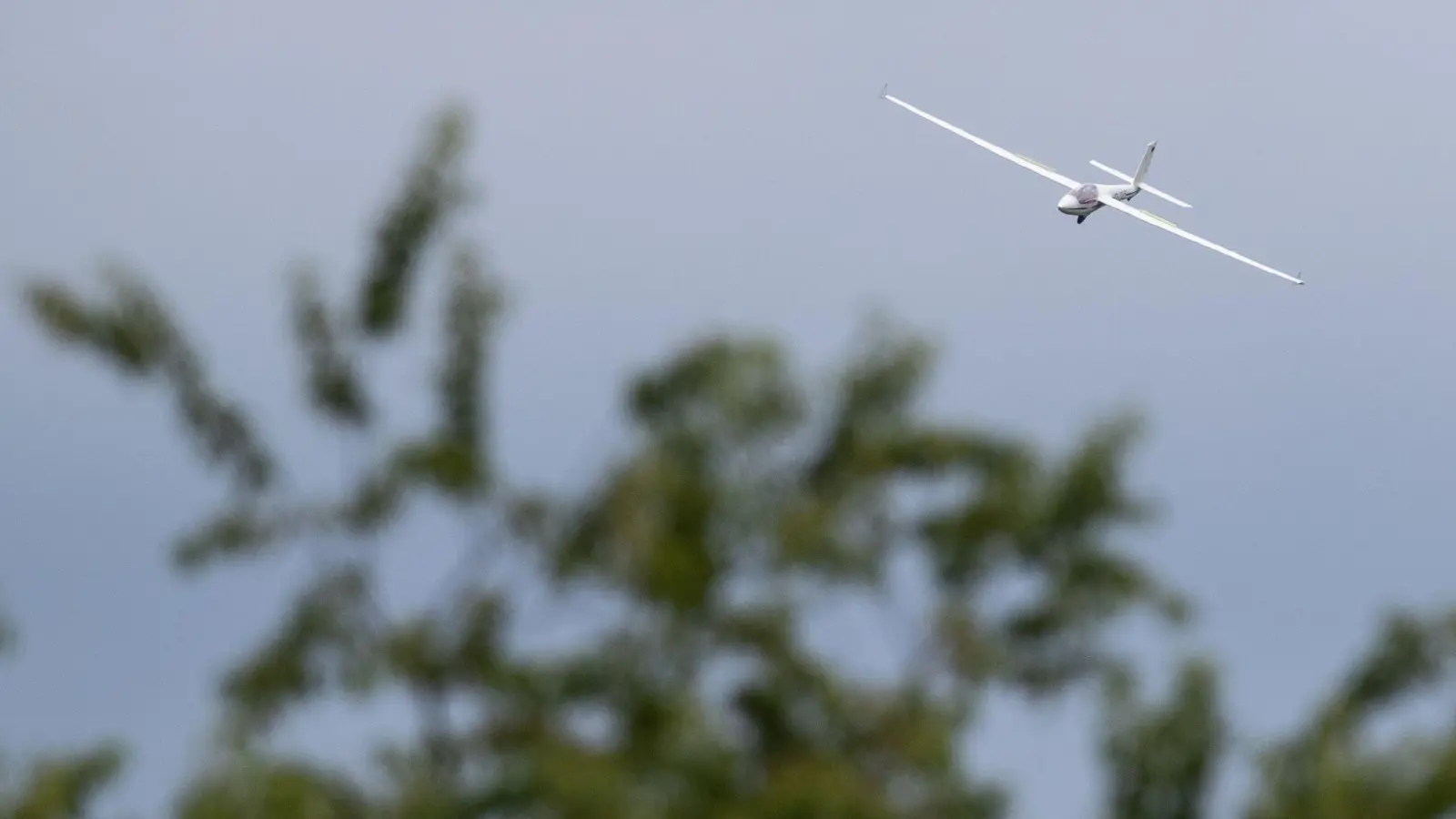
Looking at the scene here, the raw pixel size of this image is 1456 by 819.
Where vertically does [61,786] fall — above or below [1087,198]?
below

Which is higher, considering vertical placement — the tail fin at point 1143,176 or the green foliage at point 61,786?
the tail fin at point 1143,176

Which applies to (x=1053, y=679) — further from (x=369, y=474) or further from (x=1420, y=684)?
(x=369, y=474)

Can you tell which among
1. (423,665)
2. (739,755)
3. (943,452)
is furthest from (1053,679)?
(423,665)

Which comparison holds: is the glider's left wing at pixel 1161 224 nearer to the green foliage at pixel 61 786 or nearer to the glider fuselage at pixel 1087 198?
the glider fuselage at pixel 1087 198

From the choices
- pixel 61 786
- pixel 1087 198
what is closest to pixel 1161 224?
pixel 1087 198

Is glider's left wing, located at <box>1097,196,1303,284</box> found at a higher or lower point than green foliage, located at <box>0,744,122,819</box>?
higher

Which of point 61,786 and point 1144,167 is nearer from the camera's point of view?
point 61,786

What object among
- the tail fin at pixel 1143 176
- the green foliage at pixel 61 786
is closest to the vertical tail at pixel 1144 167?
the tail fin at pixel 1143 176

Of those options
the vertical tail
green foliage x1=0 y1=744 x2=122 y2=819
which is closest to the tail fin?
the vertical tail

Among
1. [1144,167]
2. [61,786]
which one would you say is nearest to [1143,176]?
[1144,167]

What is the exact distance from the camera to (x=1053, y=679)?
2048 cm

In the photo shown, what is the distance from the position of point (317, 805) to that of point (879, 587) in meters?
4.22

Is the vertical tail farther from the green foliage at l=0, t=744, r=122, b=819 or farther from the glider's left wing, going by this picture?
the green foliage at l=0, t=744, r=122, b=819

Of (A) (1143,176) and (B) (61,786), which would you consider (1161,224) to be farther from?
(B) (61,786)
